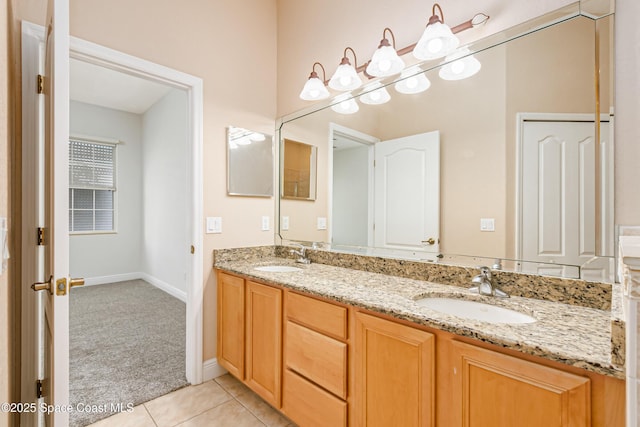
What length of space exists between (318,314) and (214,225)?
110cm

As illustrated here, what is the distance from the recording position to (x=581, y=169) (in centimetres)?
115

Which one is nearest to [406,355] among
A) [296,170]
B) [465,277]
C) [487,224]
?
[465,277]

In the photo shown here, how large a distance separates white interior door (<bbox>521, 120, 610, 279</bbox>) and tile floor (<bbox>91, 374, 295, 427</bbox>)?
5.09 ft

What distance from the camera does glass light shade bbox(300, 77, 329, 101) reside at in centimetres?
203

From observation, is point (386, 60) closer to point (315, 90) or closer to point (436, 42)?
point (436, 42)

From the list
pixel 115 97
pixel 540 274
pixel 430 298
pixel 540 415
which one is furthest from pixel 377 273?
pixel 115 97

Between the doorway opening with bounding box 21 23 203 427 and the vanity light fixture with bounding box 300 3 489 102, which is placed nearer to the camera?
the vanity light fixture with bounding box 300 3 489 102

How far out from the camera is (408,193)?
5.57 ft

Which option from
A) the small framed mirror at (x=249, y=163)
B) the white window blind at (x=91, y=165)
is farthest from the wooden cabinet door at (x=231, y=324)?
the white window blind at (x=91, y=165)

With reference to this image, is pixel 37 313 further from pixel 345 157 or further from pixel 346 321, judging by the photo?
pixel 345 157

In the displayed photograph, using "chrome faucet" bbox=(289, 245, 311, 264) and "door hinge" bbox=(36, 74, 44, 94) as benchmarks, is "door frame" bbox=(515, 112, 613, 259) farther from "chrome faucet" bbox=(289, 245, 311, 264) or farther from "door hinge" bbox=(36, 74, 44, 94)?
"door hinge" bbox=(36, 74, 44, 94)

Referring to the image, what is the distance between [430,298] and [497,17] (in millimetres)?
1319

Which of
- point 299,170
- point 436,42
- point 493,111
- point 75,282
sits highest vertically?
point 436,42

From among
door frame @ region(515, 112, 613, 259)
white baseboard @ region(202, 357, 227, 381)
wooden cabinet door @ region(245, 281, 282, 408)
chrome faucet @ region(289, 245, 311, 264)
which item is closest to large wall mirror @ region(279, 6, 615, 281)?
door frame @ region(515, 112, 613, 259)
